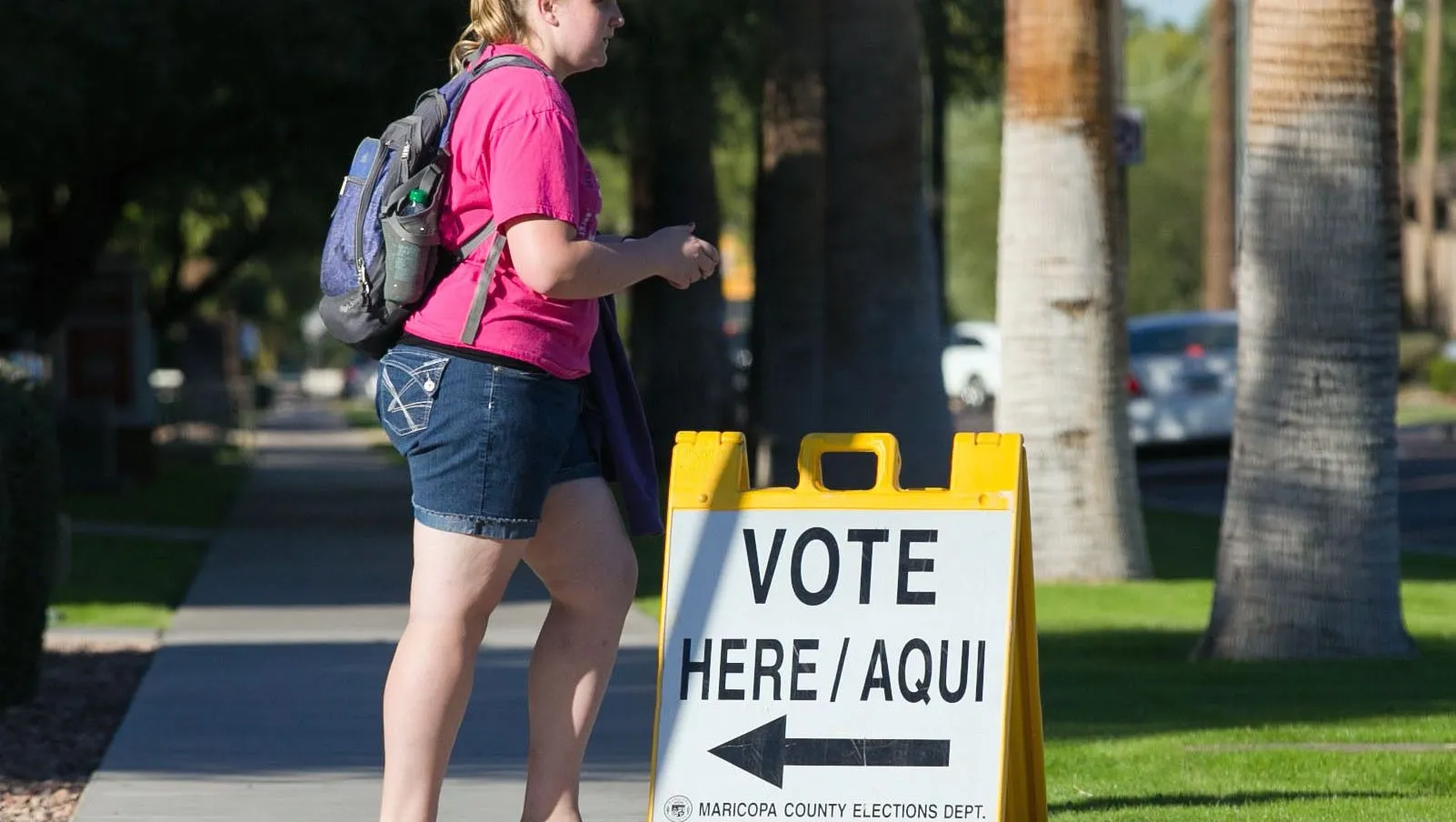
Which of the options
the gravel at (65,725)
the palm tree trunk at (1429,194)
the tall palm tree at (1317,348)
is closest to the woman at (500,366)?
the gravel at (65,725)

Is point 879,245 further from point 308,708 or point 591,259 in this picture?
point 591,259

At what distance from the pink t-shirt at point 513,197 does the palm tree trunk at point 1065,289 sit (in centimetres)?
814

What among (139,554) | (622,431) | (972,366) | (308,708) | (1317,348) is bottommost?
(972,366)

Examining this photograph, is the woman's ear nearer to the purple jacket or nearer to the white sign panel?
the purple jacket

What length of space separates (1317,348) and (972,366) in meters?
32.0

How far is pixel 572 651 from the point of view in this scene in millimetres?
4859

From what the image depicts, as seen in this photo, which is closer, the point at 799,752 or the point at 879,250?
the point at 799,752

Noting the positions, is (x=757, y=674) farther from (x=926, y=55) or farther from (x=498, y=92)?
(x=926, y=55)

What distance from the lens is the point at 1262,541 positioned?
9.38 meters

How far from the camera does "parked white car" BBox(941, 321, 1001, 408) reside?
4059 cm

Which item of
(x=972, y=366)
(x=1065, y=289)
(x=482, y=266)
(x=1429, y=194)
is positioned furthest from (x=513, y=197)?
(x=1429, y=194)

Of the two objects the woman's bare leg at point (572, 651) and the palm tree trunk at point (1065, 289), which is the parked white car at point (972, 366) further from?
the woman's bare leg at point (572, 651)

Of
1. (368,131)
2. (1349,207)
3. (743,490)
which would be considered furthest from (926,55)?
(743,490)

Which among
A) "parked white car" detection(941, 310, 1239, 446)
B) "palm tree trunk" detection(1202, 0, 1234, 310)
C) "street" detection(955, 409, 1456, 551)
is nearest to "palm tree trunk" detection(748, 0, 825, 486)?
"street" detection(955, 409, 1456, 551)
